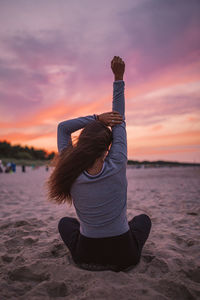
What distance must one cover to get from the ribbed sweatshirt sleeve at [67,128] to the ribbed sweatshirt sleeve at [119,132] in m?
0.28

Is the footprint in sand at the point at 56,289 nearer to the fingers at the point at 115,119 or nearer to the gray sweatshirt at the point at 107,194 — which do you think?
the gray sweatshirt at the point at 107,194

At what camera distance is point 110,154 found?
184 cm

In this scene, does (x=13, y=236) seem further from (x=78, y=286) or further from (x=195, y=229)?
(x=195, y=229)

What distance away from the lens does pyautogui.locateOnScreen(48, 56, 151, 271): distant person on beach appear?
1782mm

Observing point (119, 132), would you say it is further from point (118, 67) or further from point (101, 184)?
point (118, 67)

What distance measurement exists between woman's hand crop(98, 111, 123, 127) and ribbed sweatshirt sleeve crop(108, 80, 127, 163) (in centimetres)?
4

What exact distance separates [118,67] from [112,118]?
53cm

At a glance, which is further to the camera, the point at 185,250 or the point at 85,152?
the point at 185,250

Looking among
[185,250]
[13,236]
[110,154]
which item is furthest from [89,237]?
[13,236]

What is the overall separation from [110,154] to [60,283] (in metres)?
1.21

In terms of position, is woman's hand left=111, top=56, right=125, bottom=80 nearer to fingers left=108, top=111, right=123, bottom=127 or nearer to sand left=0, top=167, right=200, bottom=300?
fingers left=108, top=111, right=123, bottom=127

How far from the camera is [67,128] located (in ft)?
6.88

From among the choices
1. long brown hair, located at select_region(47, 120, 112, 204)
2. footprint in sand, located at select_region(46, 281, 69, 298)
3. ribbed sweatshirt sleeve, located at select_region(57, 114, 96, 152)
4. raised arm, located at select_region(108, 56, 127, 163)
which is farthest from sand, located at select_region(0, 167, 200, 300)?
ribbed sweatshirt sleeve, located at select_region(57, 114, 96, 152)

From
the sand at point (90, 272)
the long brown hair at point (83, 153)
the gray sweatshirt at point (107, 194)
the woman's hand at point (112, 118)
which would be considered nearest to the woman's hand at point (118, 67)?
the gray sweatshirt at point (107, 194)
